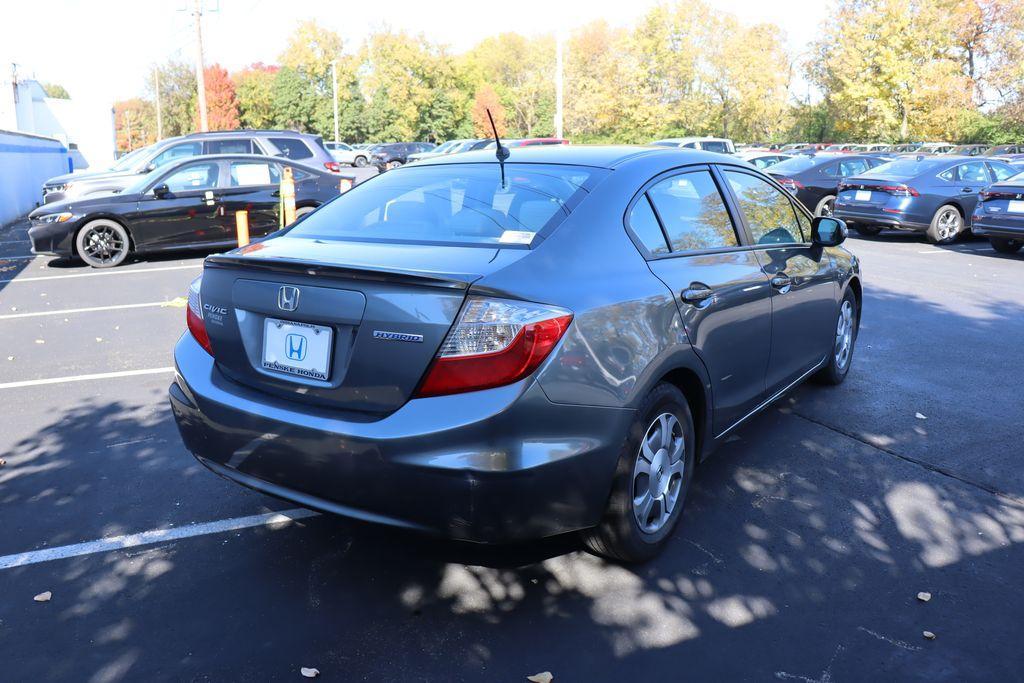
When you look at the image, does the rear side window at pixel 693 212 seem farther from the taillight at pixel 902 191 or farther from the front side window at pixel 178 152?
the front side window at pixel 178 152

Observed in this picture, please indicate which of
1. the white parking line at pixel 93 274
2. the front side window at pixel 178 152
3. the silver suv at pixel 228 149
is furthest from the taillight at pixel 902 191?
the front side window at pixel 178 152

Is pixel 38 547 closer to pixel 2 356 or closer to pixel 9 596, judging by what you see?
pixel 9 596

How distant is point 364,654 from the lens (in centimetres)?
284

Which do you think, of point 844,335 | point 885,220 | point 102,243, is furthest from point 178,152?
point 844,335

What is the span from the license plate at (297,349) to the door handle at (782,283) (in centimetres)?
238

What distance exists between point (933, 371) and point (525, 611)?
14.7 ft

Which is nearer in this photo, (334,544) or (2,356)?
(334,544)

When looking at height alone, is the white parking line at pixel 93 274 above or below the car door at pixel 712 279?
below

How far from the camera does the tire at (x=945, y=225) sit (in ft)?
47.5

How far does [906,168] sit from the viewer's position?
1517cm

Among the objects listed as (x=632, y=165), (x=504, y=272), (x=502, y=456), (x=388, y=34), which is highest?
(x=388, y=34)

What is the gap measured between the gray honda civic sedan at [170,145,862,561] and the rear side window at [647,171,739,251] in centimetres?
1

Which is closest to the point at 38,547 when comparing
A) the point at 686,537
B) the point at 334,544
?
the point at 334,544

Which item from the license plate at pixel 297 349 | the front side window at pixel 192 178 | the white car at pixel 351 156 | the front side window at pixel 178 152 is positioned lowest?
the license plate at pixel 297 349
